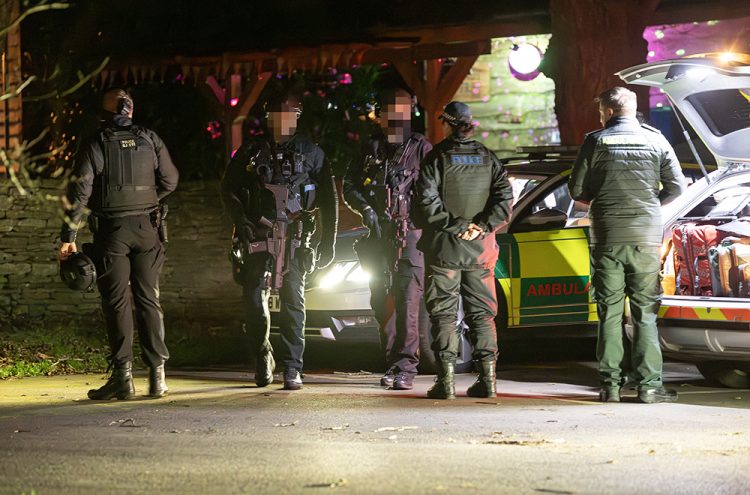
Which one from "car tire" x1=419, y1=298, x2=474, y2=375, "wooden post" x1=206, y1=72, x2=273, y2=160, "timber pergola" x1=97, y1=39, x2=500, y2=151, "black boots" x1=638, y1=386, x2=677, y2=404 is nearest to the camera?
"black boots" x1=638, y1=386, x2=677, y2=404

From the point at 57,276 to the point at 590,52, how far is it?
261 inches

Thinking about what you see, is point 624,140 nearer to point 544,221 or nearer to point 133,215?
point 544,221

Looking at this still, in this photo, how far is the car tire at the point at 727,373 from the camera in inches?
383

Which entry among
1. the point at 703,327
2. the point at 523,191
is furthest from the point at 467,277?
the point at 523,191

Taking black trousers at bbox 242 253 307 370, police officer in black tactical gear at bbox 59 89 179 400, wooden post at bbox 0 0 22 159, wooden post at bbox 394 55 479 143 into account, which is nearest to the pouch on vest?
police officer in black tactical gear at bbox 59 89 179 400

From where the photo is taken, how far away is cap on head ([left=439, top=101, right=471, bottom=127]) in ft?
30.1

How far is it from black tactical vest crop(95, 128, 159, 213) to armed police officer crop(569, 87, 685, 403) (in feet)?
9.13

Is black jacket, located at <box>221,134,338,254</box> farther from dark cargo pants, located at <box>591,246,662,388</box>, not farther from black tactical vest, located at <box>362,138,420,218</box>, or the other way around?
dark cargo pants, located at <box>591,246,662,388</box>

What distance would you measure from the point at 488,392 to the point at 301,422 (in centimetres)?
168

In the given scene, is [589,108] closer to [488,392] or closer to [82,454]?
[488,392]

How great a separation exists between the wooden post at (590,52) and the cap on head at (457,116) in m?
5.24

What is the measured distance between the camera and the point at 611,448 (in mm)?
6887

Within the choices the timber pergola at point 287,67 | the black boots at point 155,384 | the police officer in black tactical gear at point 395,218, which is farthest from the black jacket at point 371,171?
the timber pergola at point 287,67

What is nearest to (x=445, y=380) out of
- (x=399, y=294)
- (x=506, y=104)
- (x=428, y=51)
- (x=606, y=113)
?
(x=399, y=294)
